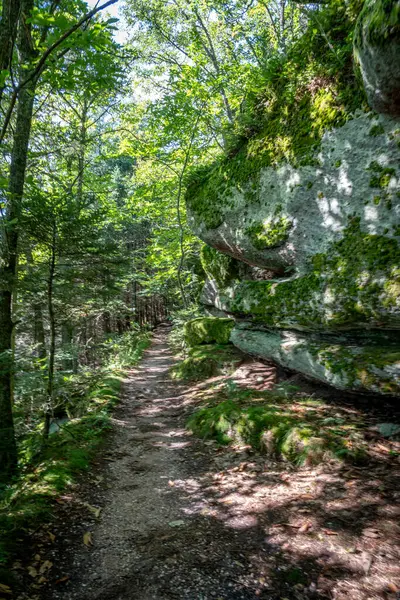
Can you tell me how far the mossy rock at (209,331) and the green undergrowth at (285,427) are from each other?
13.8 ft

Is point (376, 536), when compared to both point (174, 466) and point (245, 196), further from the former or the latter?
point (245, 196)

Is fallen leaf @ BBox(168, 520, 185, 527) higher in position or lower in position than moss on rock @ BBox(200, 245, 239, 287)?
lower

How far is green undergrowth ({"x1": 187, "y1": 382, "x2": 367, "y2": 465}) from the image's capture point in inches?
179

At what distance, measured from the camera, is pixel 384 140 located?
480 cm

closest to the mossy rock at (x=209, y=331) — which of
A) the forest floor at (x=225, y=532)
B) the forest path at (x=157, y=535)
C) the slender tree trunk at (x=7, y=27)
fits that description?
the forest path at (x=157, y=535)

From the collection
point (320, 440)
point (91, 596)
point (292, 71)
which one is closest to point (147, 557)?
point (91, 596)

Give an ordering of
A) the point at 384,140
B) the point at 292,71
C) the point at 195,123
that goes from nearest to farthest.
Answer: the point at 384,140
the point at 292,71
the point at 195,123

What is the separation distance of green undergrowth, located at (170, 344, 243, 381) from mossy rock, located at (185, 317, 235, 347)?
36cm

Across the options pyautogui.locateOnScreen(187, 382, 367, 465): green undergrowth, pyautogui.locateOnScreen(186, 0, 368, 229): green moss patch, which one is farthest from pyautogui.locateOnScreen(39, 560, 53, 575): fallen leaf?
pyautogui.locateOnScreen(186, 0, 368, 229): green moss patch

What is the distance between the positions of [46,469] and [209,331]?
8054 millimetres

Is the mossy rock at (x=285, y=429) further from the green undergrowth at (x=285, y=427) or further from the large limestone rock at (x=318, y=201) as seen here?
the large limestone rock at (x=318, y=201)

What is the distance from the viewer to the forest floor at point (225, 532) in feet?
8.89

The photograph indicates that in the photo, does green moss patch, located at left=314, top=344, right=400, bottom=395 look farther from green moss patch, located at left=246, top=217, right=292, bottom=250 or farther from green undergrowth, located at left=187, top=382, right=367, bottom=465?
green moss patch, located at left=246, top=217, right=292, bottom=250

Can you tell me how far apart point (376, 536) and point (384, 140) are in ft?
16.7
